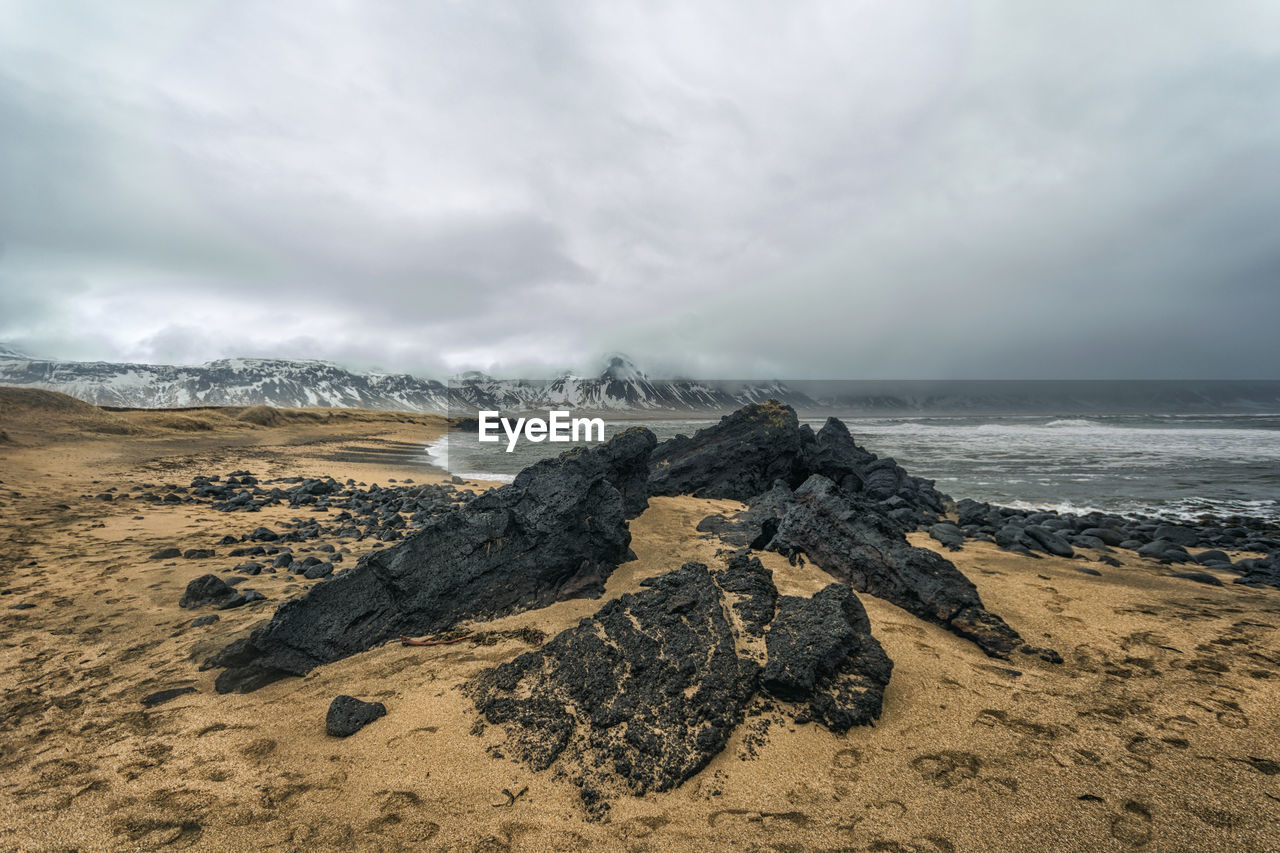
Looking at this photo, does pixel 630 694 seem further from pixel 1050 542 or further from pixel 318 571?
pixel 1050 542

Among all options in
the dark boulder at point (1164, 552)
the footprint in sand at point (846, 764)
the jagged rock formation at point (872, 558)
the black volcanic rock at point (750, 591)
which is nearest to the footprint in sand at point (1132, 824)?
the footprint in sand at point (846, 764)

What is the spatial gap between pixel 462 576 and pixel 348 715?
82.8 inches

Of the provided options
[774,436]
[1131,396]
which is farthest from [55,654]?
[1131,396]

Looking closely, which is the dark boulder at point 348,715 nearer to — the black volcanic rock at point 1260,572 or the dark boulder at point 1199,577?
the dark boulder at point 1199,577

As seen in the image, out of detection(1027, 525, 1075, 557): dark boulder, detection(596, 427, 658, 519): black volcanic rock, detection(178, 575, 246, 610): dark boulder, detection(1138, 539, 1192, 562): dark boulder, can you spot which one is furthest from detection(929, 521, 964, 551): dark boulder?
detection(178, 575, 246, 610): dark boulder

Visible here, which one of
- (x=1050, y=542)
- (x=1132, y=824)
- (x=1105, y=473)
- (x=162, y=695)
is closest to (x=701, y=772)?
(x=1132, y=824)

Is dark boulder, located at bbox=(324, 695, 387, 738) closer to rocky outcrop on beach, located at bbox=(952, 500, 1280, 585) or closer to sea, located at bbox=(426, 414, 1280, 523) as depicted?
rocky outcrop on beach, located at bbox=(952, 500, 1280, 585)

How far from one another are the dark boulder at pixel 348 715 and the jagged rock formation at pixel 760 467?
958 cm

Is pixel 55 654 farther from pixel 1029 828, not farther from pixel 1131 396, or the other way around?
pixel 1131 396

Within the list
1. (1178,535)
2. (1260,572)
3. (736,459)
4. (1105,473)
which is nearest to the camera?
(1260,572)

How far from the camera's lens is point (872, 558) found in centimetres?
659

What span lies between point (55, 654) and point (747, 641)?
7689 mm

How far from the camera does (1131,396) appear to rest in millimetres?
198125

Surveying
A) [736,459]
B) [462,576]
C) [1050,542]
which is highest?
[736,459]
